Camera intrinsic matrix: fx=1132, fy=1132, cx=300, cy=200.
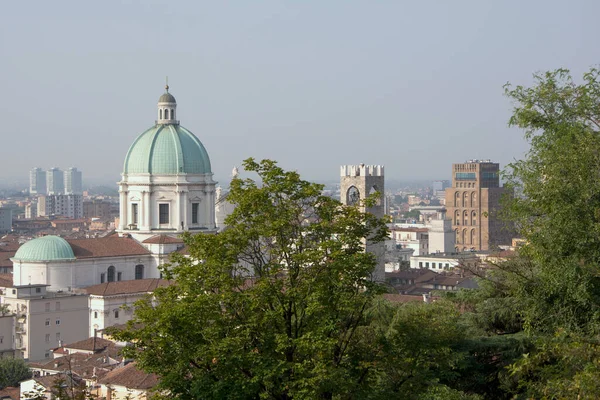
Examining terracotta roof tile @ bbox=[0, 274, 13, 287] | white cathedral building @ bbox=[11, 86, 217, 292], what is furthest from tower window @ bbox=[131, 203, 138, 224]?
terracotta roof tile @ bbox=[0, 274, 13, 287]

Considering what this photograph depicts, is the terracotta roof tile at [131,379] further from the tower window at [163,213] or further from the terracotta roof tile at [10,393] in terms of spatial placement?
the tower window at [163,213]

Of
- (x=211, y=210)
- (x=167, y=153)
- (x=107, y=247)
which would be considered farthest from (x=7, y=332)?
(x=211, y=210)

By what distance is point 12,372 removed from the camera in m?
41.7

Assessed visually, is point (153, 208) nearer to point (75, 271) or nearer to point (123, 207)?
point (123, 207)

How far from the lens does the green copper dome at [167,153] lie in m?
63.8

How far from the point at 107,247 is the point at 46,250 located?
3758mm

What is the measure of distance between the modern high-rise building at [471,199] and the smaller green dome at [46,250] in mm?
70810

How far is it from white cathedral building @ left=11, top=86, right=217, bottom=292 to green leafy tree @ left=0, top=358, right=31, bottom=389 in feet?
57.4

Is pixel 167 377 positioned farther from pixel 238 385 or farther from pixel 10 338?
pixel 10 338

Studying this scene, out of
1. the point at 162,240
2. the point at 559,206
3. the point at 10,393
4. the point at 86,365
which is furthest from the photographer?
the point at 162,240

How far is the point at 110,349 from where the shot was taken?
142ft

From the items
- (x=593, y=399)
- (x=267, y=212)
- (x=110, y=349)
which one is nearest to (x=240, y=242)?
(x=267, y=212)

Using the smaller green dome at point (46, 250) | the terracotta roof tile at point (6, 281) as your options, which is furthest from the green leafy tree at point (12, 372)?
the terracotta roof tile at point (6, 281)

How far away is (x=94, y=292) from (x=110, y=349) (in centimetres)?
1442
